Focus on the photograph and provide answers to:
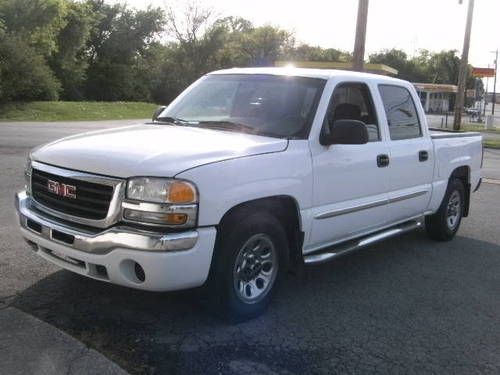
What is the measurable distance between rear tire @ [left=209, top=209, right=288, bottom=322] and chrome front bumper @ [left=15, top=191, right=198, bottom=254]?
346mm

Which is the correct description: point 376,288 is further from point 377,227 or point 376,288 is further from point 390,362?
point 390,362

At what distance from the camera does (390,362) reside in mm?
3865

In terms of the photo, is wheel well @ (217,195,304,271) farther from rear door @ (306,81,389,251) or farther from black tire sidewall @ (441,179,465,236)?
black tire sidewall @ (441,179,465,236)

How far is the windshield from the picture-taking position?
481 centimetres

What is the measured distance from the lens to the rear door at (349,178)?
4789 millimetres

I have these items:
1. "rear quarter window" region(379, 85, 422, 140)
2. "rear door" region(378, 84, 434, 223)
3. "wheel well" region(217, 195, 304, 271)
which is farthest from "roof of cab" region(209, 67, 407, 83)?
"wheel well" region(217, 195, 304, 271)

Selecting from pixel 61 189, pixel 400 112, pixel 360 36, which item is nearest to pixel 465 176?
pixel 400 112

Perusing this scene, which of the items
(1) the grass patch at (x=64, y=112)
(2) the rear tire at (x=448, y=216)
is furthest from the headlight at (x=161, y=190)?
(1) the grass patch at (x=64, y=112)

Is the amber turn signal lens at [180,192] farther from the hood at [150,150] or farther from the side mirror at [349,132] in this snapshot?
the side mirror at [349,132]

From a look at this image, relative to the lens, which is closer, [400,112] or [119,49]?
[400,112]

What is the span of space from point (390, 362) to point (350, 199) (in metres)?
1.62

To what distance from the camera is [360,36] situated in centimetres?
1566

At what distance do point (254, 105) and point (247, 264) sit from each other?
143 cm

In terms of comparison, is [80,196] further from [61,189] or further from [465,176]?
[465,176]
